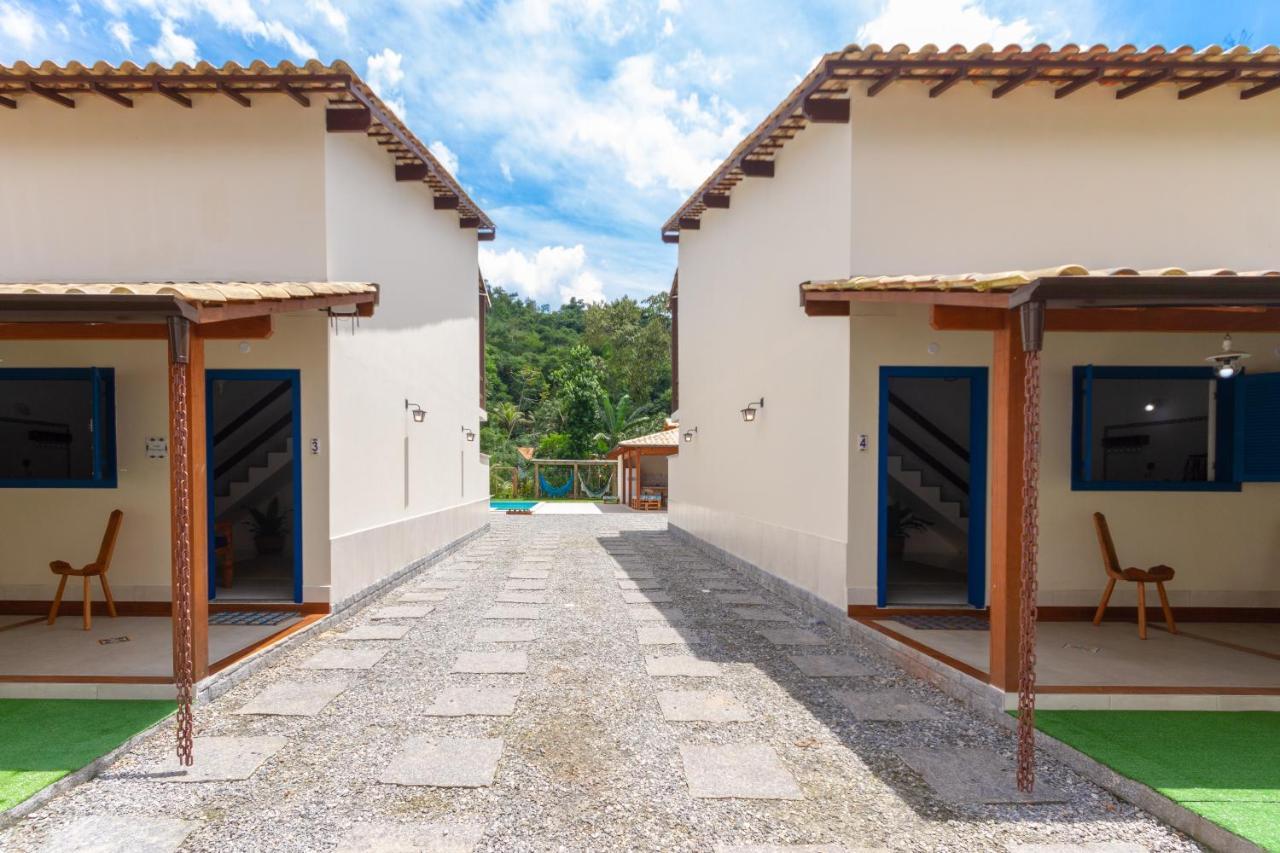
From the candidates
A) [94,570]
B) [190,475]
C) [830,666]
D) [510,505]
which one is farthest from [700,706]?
[510,505]

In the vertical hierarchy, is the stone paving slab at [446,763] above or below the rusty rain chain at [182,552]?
below

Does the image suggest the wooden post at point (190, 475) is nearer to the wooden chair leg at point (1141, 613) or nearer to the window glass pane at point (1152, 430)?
the wooden chair leg at point (1141, 613)

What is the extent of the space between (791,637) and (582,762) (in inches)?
136

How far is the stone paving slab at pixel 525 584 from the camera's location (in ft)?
31.4

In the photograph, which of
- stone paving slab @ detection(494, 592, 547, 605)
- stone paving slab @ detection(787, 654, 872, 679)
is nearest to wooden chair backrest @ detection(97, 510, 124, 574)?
stone paving slab @ detection(494, 592, 547, 605)

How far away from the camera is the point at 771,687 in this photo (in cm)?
553

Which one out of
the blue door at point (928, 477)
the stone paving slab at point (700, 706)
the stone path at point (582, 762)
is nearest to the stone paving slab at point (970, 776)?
the stone path at point (582, 762)

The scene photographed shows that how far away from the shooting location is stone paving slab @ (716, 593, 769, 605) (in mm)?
8695

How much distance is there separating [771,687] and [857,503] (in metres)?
2.37

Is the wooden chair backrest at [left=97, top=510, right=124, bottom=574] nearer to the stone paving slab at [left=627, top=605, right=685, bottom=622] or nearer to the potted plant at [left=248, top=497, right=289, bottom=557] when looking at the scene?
the potted plant at [left=248, top=497, right=289, bottom=557]

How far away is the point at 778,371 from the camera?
30.0ft

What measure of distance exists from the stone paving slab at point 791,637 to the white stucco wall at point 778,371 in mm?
534

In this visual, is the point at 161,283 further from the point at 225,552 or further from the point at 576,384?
the point at 576,384

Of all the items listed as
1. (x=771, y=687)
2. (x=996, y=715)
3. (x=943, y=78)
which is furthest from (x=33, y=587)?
(x=943, y=78)
